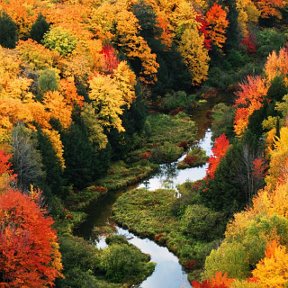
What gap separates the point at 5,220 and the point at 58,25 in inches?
1994

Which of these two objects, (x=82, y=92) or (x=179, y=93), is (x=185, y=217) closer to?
(x=82, y=92)

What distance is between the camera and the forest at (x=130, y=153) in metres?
50.8

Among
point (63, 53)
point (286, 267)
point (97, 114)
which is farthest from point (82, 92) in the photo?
point (286, 267)

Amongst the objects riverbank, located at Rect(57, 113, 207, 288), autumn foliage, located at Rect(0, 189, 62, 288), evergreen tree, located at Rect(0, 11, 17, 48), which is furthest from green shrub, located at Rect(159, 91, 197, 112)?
autumn foliage, located at Rect(0, 189, 62, 288)

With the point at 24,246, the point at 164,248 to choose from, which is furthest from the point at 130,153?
the point at 24,246

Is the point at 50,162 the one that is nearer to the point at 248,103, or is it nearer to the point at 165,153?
the point at 165,153

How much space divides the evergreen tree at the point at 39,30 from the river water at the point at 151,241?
25478 mm

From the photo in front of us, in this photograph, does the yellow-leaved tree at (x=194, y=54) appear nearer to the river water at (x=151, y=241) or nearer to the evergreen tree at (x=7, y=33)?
the river water at (x=151, y=241)

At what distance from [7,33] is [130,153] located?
76.3ft

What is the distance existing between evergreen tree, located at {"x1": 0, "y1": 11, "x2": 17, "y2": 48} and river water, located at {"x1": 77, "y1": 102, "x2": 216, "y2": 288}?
26504mm

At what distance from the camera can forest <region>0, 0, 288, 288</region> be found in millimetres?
50781

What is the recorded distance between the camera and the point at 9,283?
48.7 m

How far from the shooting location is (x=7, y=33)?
3578 inches

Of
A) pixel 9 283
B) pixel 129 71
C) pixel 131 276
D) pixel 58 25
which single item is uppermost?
pixel 58 25
